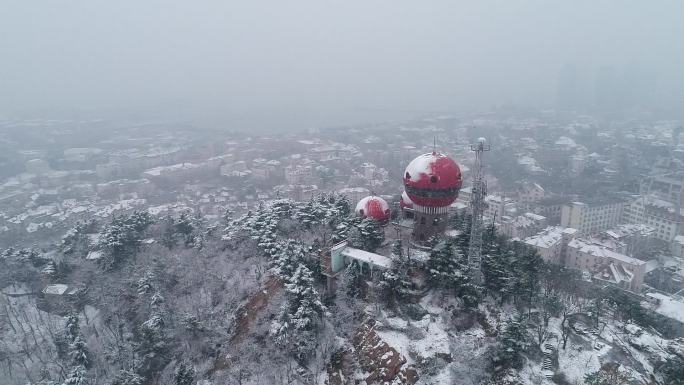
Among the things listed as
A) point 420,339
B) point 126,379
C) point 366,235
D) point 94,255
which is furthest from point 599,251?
point 94,255

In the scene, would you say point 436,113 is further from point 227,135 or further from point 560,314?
point 560,314

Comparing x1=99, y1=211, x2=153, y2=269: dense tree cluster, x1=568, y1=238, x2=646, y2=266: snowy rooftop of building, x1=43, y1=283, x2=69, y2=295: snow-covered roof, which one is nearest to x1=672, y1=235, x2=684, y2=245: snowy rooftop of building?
x1=568, y1=238, x2=646, y2=266: snowy rooftop of building

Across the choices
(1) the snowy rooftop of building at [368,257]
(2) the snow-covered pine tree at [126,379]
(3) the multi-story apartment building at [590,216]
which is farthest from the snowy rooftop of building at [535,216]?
(2) the snow-covered pine tree at [126,379]

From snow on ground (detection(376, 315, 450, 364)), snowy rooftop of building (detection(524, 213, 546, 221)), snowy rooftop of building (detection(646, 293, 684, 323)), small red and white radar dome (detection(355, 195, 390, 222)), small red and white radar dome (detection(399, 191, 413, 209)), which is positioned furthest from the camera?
snowy rooftop of building (detection(524, 213, 546, 221))

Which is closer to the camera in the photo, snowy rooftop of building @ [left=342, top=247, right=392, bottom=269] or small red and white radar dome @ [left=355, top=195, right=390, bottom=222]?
snowy rooftop of building @ [left=342, top=247, right=392, bottom=269]

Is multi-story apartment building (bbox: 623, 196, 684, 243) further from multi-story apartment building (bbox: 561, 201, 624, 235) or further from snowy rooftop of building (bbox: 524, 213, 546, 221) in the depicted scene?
snowy rooftop of building (bbox: 524, 213, 546, 221)

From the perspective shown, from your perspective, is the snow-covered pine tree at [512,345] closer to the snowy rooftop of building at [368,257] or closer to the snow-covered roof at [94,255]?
the snowy rooftop of building at [368,257]

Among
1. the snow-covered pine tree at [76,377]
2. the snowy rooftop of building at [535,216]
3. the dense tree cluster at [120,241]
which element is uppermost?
the dense tree cluster at [120,241]
